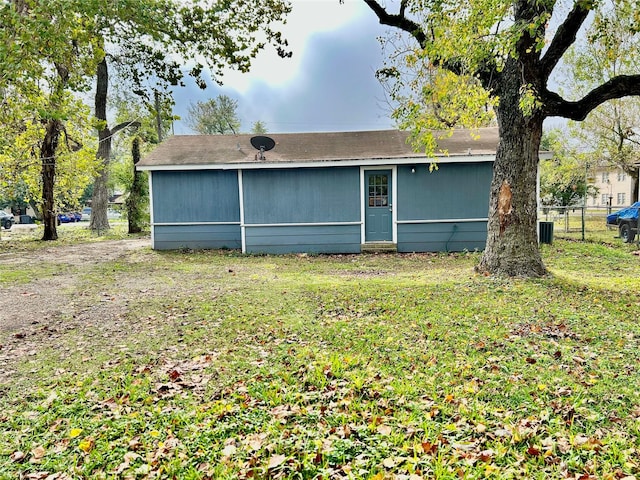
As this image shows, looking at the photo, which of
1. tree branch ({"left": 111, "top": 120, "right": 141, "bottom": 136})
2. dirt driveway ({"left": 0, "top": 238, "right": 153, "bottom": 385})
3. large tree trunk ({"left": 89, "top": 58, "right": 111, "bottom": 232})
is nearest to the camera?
dirt driveway ({"left": 0, "top": 238, "right": 153, "bottom": 385})

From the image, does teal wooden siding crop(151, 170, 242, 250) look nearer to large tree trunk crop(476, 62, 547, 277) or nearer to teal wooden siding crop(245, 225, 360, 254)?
teal wooden siding crop(245, 225, 360, 254)

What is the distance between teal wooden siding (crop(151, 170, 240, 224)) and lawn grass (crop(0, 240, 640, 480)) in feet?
21.2

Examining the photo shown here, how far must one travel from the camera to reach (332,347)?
429 cm

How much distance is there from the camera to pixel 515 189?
7.14 meters

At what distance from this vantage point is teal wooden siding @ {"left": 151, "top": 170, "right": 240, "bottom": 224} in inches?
487

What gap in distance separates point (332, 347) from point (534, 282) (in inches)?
170

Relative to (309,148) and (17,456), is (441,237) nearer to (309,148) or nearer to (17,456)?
(309,148)

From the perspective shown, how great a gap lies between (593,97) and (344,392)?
6.62 meters

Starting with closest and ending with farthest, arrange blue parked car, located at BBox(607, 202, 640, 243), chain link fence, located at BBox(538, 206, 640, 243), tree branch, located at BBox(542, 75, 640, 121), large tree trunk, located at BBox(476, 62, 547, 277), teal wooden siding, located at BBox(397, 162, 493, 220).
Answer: tree branch, located at BBox(542, 75, 640, 121) < large tree trunk, located at BBox(476, 62, 547, 277) < teal wooden siding, located at BBox(397, 162, 493, 220) < blue parked car, located at BBox(607, 202, 640, 243) < chain link fence, located at BBox(538, 206, 640, 243)

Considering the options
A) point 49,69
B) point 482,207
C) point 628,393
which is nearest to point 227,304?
point 628,393

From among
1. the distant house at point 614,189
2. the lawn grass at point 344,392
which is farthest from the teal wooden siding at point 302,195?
the distant house at point 614,189

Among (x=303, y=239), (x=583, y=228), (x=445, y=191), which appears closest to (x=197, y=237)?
(x=303, y=239)

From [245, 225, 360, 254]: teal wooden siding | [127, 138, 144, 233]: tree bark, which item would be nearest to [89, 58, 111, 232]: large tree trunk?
[127, 138, 144, 233]: tree bark

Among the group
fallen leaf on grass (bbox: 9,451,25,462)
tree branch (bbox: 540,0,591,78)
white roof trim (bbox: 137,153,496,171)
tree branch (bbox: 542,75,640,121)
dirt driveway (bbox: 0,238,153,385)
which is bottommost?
fallen leaf on grass (bbox: 9,451,25,462)
